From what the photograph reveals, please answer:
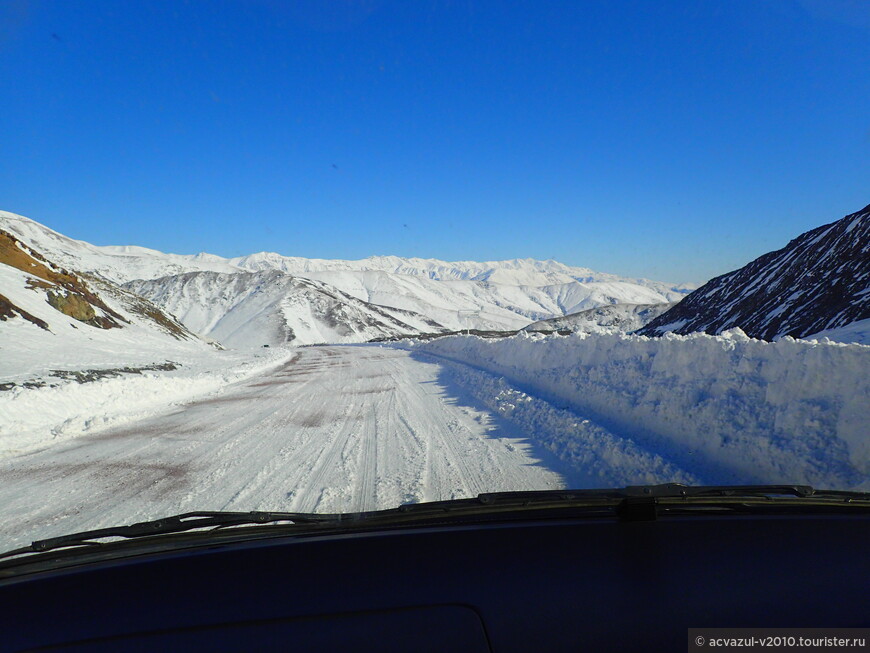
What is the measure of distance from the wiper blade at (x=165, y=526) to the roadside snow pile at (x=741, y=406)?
475 cm

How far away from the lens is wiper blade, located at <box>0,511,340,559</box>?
2707 millimetres

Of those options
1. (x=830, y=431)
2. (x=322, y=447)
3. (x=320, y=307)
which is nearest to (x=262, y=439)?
(x=322, y=447)

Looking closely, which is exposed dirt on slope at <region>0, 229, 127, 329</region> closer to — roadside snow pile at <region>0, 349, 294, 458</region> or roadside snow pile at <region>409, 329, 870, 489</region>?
roadside snow pile at <region>0, 349, 294, 458</region>

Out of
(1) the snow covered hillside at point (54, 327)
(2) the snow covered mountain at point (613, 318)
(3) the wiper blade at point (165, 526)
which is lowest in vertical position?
(3) the wiper blade at point (165, 526)

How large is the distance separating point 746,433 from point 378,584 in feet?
18.4

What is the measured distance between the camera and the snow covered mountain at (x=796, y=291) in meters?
38.9

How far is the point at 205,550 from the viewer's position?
257cm

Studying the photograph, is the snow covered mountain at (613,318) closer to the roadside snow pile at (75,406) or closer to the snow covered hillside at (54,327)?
the snow covered hillside at (54,327)

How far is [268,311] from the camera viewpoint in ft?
470

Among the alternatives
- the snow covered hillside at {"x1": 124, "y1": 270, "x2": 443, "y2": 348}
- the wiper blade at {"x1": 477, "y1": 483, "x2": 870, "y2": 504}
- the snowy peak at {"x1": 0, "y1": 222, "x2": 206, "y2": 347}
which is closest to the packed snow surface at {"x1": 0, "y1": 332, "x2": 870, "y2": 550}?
the wiper blade at {"x1": 477, "y1": 483, "x2": 870, "y2": 504}

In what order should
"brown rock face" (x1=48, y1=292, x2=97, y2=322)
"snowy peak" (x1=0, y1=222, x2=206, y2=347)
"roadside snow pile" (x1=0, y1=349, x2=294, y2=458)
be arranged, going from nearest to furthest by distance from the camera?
"roadside snow pile" (x1=0, y1=349, x2=294, y2=458)
"snowy peak" (x1=0, y1=222, x2=206, y2=347)
"brown rock face" (x1=48, y1=292, x2=97, y2=322)

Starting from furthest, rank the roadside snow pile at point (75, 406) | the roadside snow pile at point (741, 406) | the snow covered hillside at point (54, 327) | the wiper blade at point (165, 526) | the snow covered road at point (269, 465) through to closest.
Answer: the snow covered hillside at point (54, 327) < the roadside snow pile at point (75, 406) < the snow covered road at point (269, 465) < the roadside snow pile at point (741, 406) < the wiper blade at point (165, 526)

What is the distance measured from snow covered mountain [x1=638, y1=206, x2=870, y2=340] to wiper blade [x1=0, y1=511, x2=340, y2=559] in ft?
120

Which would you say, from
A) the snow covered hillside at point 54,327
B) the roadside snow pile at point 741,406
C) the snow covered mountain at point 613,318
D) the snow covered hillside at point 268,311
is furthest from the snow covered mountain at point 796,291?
the snow covered hillside at point 268,311
